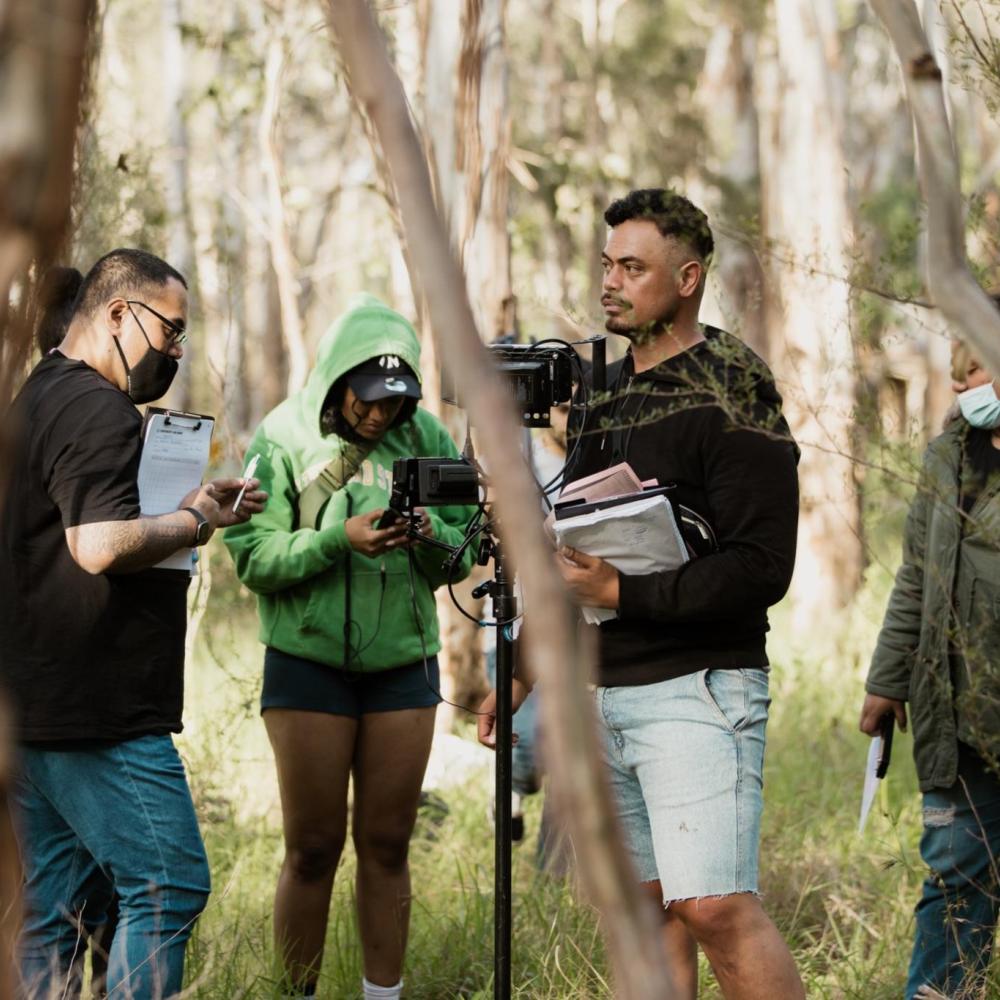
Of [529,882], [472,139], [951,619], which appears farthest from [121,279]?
[472,139]

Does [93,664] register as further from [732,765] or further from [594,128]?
[594,128]

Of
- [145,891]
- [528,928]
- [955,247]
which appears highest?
[955,247]

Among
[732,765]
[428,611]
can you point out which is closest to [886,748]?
[732,765]

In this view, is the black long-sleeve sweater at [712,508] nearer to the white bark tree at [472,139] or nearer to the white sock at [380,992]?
the white sock at [380,992]

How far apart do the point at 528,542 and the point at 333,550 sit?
9.28ft

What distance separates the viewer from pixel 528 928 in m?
4.77

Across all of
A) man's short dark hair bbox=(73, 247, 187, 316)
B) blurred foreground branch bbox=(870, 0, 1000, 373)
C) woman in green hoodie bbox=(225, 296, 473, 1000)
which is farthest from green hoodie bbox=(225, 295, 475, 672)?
blurred foreground branch bbox=(870, 0, 1000, 373)

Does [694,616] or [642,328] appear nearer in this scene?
[694,616]

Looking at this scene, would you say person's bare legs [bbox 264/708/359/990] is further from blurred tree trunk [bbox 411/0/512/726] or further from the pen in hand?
blurred tree trunk [bbox 411/0/512/726]

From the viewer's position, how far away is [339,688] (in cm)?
430

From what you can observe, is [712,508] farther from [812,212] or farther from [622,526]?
[812,212]

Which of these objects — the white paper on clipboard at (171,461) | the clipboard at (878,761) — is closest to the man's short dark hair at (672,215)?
the white paper on clipboard at (171,461)

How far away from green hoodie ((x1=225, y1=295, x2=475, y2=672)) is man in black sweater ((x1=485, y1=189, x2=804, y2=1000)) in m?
0.89

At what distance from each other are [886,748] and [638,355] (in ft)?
4.58
